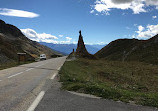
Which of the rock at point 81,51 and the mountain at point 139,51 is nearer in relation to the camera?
the mountain at point 139,51

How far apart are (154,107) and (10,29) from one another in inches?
7490

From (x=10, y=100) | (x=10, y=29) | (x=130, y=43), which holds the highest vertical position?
(x=10, y=29)

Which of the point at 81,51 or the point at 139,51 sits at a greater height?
the point at 139,51

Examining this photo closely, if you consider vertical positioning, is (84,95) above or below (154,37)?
below

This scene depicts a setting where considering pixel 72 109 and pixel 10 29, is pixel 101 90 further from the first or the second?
pixel 10 29

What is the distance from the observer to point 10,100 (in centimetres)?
595

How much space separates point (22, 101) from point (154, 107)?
4.95 metres

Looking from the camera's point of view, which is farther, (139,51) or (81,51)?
(139,51)

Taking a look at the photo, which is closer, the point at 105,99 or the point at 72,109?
the point at 72,109

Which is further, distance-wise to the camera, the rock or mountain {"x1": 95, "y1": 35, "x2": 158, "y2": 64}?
the rock

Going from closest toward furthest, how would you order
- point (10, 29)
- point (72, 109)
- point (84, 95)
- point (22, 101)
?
point (72, 109), point (22, 101), point (84, 95), point (10, 29)

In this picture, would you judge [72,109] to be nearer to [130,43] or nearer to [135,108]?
[135,108]

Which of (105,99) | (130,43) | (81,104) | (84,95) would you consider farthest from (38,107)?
(130,43)

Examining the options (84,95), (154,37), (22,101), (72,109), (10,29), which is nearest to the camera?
(72,109)
